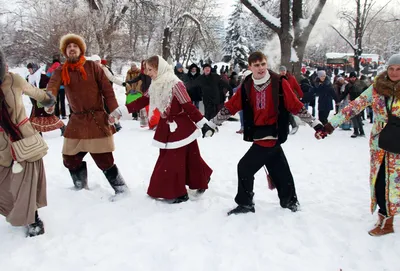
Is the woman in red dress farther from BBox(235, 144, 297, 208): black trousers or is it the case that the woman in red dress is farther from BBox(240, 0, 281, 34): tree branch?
BBox(240, 0, 281, 34): tree branch

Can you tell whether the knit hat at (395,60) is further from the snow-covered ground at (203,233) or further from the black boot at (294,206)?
the black boot at (294,206)

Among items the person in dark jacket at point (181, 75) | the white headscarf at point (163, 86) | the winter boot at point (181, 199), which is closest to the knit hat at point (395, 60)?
the white headscarf at point (163, 86)

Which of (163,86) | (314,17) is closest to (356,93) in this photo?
(314,17)

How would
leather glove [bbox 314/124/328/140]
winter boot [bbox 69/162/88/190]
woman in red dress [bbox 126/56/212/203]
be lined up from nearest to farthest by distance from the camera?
leather glove [bbox 314/124/328/140] → woman in red dress [bbox 126/56/212/203] → winter boot [bbox 69/162/88/190]

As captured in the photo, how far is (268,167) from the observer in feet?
13.2

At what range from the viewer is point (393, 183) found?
331 cm

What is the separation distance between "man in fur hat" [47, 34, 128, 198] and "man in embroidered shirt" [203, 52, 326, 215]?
3.97 feet

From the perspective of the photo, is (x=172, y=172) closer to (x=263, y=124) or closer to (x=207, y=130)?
(x=207, y=130)

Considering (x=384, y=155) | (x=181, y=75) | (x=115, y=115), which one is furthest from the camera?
(x=181, y=75)

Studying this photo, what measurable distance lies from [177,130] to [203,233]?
4.19 feet

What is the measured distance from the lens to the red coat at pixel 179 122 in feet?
13.7

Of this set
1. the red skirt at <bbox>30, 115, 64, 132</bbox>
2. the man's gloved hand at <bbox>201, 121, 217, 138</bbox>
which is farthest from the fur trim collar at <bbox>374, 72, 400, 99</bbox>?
the red skirt at <bbox>30, 115, 64, 132</bbox>

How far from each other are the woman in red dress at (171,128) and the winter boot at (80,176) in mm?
942

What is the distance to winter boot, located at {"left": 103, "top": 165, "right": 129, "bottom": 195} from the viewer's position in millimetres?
4379
